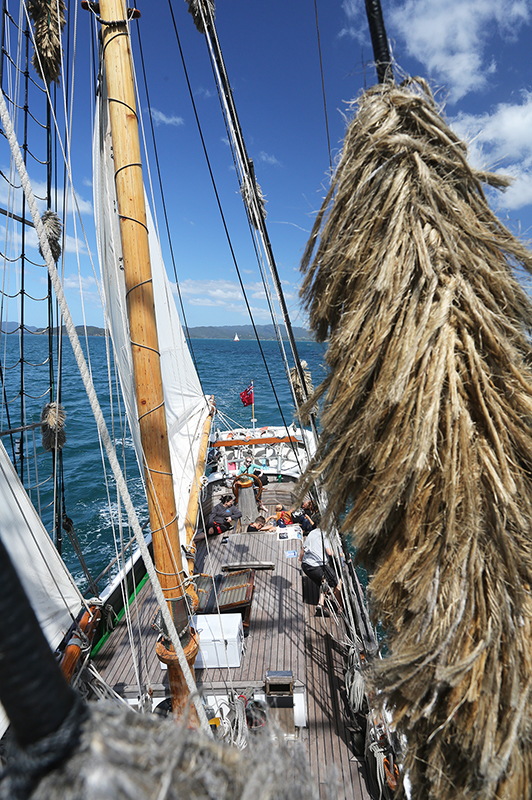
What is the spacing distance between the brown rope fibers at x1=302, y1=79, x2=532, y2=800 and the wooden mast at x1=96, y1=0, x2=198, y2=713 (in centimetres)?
209

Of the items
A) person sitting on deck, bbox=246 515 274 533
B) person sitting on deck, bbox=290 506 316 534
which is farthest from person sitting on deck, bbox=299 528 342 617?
person sitting on deck, bbox=246 515 274 533

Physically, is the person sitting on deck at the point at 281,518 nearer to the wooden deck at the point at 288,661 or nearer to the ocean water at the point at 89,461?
the wooden deck at the point at 288,661

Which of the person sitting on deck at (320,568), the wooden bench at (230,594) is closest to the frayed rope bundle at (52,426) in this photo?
the wooden bench at (230,594)

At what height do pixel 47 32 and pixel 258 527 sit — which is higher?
pixel 47 32

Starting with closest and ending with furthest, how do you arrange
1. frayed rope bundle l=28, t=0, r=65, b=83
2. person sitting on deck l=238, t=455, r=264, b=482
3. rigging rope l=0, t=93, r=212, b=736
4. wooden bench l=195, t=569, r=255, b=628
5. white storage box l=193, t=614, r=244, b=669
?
rigging rope l=0, t=93, r=212, b=736 < frayed rope bundle l=28, t=0, r=65, b=83 < white storage box l=193, t=614, r=244, b=669 < wooden bench l=195, t=569, r=255, b=628 < person sitting on deck l=238, t=455, r=264, b=482

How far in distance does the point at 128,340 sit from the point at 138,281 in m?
0.97

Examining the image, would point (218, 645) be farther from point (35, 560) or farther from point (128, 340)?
point (128, 340)

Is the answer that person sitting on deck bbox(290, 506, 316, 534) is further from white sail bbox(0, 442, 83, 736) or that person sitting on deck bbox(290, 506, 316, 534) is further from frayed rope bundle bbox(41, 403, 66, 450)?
frayed rope bundle bbox(41, 403, 66, 450)

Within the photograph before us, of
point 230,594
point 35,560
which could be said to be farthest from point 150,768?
point 230,594

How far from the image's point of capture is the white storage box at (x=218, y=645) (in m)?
5.39

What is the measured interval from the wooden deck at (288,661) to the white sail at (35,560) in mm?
952

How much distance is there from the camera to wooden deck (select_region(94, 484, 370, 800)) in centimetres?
446

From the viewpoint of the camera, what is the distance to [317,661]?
5.64 metres

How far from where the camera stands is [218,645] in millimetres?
5406
